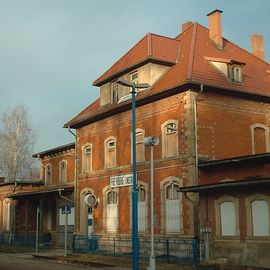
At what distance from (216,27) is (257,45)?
5740 mm

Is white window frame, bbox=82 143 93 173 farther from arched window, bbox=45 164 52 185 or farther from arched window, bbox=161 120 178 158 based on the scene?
arched window, bbox=45 164 52 185

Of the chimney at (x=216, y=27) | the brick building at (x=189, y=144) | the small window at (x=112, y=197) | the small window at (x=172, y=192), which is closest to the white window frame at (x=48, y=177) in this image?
the brick building at (x=189, y=144)

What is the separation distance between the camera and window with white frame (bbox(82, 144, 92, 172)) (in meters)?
32.2

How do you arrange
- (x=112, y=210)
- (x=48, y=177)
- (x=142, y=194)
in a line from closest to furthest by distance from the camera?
(x=142, y=194) < (x=112, y=210) < (x=48, y=177)

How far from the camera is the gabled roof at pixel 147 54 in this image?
91.7 ft

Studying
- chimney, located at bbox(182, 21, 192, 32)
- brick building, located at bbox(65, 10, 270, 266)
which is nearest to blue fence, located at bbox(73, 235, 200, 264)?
brick building, located at bbox(65, 10, 270, 266)

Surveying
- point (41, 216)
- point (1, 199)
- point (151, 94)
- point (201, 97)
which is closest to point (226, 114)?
point (201, 97)

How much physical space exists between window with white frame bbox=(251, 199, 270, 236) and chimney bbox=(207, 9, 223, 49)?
12911mm

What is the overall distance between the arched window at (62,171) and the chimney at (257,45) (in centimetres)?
1640

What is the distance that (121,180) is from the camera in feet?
92.4

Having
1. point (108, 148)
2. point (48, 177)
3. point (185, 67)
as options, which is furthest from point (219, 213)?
point (48, 177)

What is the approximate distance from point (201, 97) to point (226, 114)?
174 cm

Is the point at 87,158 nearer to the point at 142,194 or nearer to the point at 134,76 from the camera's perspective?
the point at 134,76

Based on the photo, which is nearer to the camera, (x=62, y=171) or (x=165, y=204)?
(x=165, y=204)
